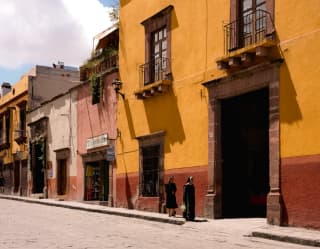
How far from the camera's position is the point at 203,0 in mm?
19375

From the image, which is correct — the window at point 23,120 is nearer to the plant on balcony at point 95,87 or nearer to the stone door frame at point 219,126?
the plant on balcony at point 95,87

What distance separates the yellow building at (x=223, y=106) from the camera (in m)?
14.9

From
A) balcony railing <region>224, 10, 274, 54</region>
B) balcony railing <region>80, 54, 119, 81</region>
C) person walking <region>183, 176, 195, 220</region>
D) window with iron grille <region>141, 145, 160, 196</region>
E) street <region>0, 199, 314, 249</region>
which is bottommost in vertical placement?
street <region>0, 199, 314, 249</region>

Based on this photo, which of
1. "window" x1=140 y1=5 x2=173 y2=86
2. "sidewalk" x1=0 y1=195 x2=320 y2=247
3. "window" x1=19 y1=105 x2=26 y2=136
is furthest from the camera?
"window" x1=19 y1=105 x2=26 y2=136

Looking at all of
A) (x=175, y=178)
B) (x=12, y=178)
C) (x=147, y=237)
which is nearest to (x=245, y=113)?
(x=175, y=178)

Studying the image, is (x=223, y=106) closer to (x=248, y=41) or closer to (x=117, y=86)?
(x=248, y=41)

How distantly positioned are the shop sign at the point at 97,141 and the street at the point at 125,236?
9.18m

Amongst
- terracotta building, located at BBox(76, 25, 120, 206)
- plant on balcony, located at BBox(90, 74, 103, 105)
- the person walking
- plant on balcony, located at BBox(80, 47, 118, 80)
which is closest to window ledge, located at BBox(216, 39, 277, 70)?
the person walking

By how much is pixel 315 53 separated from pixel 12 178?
32075mm

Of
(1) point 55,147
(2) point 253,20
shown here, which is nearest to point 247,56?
(2) point 253,20

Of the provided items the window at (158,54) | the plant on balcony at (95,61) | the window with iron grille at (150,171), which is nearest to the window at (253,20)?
the window at (158,54)

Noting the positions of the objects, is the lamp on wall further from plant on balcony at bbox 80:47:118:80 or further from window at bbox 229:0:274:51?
window at bbox 229:0:274:51

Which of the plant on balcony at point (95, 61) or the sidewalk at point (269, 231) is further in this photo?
the plant on balcony at point (95, 61)

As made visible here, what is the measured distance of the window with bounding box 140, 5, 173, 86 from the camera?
2150 cm
